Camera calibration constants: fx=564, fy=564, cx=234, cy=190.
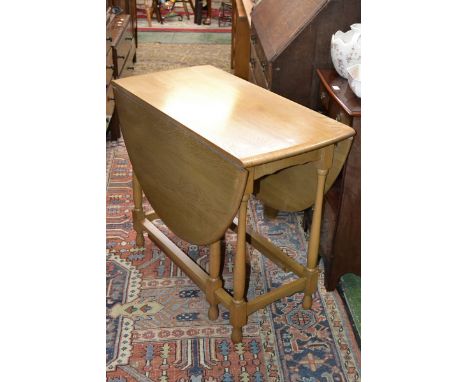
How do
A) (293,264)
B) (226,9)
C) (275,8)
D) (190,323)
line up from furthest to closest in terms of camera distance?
(226,9), (275,8), (293,264), (190,323)

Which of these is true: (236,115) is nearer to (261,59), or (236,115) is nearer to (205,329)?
(205,329)

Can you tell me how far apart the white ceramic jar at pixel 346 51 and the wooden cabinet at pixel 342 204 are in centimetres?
8

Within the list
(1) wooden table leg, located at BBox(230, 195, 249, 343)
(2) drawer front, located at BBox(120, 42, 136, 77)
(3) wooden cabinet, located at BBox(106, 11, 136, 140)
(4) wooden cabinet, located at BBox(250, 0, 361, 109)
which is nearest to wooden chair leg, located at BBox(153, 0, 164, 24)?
(2) drawer front, located at BBox(120, 42, 136, 77)

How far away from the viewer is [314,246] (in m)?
2.34

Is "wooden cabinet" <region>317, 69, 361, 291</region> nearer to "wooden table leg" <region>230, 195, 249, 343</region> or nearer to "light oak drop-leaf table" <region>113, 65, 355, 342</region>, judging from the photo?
"light oak drop-leaf table" <region>113, 65, 355, 342</region>

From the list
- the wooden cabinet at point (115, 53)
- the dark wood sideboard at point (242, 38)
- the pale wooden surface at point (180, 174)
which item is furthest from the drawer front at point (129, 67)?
the pale wooden surface at point (180, 174)

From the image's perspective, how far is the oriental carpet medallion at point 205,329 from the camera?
211cm

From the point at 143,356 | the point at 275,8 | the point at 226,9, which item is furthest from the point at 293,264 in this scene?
the point at 226,9

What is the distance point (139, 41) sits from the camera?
6.72 m

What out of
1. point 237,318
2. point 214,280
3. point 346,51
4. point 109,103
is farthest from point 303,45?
point 109,103

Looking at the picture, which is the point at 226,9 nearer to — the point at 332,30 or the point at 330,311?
the point at 332,30

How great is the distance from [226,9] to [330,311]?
6.56m

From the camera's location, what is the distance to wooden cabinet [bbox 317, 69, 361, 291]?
7.37 ft

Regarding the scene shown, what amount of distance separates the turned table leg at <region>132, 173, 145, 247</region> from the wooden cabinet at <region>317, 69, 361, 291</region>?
35.4 inches
